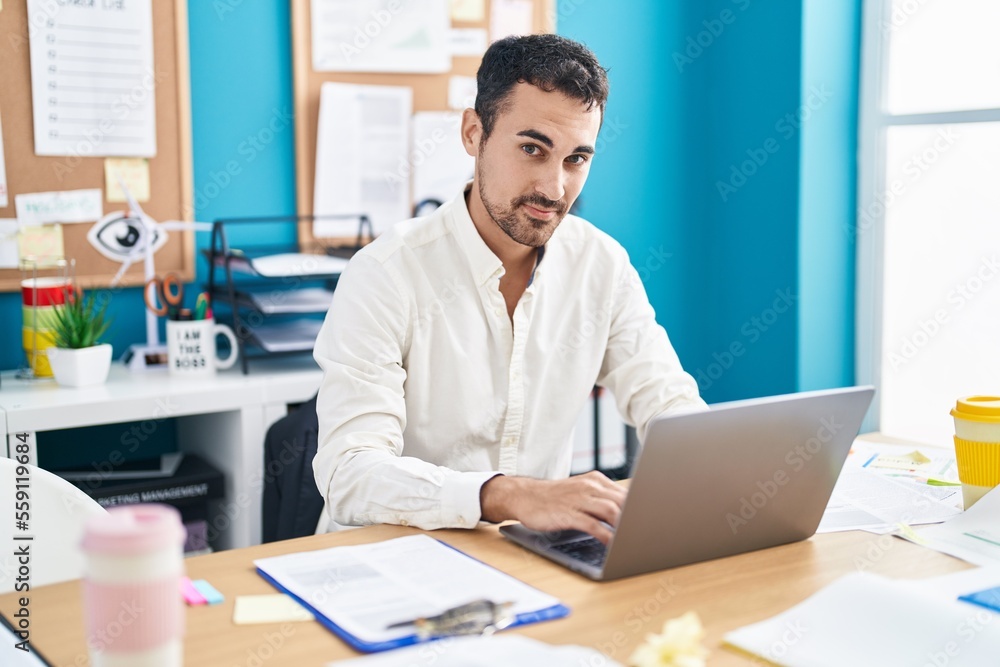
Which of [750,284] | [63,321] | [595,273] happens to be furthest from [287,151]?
[750,284]

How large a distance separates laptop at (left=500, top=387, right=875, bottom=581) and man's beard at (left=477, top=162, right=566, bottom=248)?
0.59m

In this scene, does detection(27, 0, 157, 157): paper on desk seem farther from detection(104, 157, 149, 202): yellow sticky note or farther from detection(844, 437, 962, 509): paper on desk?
detection(844, 437, 962, 509): paper on desk

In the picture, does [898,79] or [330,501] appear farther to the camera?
[898,79]

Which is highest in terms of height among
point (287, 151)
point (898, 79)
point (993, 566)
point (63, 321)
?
point (898, 79)

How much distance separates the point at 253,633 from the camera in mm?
1004

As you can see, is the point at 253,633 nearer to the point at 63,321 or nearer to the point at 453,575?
the point at 453,575

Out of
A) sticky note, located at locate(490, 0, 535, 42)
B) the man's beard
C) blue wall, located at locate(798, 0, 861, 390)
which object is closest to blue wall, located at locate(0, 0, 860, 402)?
blue wall, located at locate(798, 0, 861, 390)

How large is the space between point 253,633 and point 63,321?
55.8 inches

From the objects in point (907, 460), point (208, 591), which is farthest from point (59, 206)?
point (907, 460)

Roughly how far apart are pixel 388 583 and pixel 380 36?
1993 mm

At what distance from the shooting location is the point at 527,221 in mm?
1712

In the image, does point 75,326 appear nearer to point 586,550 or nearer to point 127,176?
point 127,176

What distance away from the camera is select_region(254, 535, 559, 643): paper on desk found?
102 centimetres

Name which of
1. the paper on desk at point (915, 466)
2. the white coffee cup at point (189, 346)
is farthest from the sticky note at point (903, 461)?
the white coffee cup at point (189, 346)
